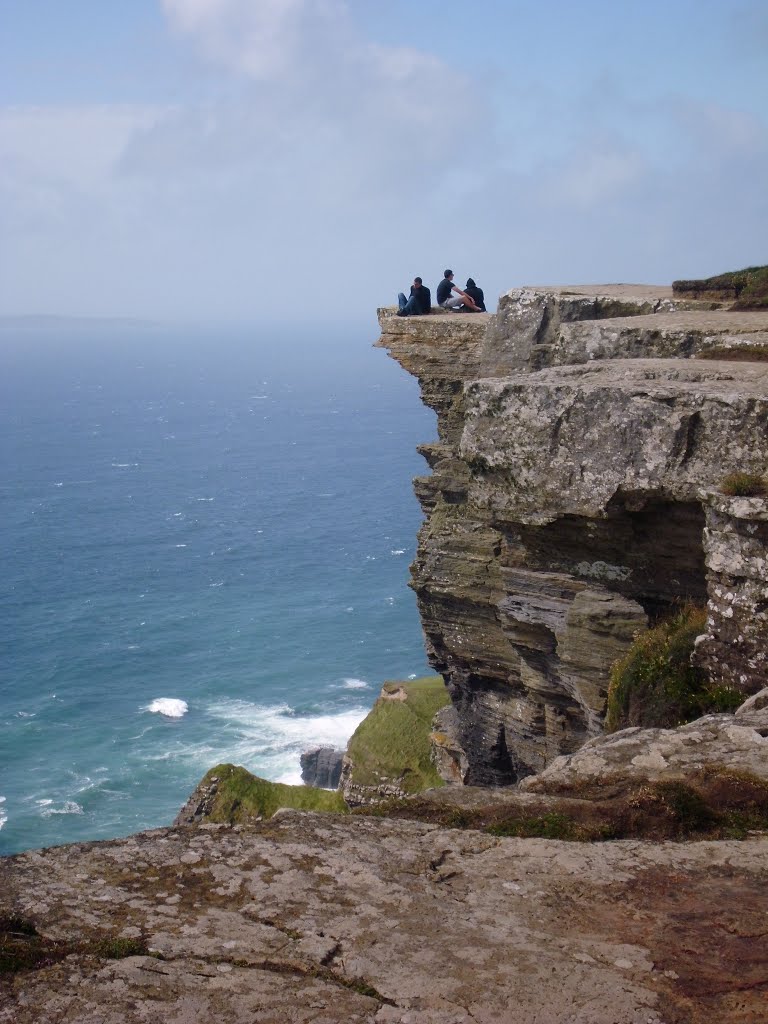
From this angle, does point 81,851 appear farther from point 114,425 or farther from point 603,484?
point 114,425

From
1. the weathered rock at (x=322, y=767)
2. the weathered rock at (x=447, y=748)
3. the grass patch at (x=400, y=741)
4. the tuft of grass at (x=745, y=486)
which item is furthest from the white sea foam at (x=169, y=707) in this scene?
the tuft of grass at (x=745, y=486)

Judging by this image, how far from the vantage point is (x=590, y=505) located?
1339 centimetres

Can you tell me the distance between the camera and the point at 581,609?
49.8 ft

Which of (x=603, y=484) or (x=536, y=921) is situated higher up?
(x=603, y=484)

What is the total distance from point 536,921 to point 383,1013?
4.57ft

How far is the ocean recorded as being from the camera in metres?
46.7

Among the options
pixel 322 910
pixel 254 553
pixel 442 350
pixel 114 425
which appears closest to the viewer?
pixel 322 910

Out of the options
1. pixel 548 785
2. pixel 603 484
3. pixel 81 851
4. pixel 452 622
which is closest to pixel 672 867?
pixel 548 785

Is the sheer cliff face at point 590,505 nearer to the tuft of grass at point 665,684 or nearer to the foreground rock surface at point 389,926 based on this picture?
the tuft of grass at point 665,684

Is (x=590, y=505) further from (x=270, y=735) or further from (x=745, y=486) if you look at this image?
(x=270, y=735)

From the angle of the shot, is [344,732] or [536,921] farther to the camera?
[344,732]

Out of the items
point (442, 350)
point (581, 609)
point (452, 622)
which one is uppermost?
point (442, 350)

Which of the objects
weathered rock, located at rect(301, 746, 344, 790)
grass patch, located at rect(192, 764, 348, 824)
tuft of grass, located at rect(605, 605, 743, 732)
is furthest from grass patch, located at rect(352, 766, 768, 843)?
weathered rock, located at rect(301, 746, 344, 790)

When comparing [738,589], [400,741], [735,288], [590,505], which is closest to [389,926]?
[738,589]
